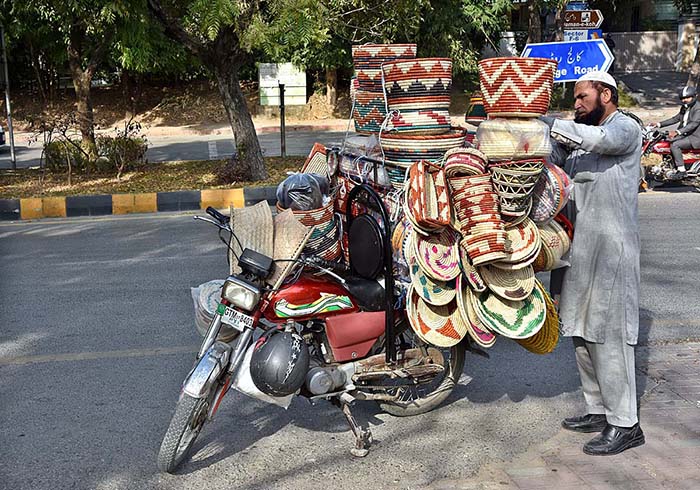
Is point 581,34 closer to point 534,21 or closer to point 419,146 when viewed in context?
point 419,146

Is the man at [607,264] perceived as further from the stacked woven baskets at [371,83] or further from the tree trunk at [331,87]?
the tree trunk at [331,87]

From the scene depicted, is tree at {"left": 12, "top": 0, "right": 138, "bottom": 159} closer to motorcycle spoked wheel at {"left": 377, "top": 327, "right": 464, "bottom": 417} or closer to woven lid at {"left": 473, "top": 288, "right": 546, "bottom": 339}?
motorcycle spoked wheel at {"left": 377, "top": 327, "right": 464, "bottom": 417}

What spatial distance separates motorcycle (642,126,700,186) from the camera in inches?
452

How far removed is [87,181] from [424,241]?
10.1m

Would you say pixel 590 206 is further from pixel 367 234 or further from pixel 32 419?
pixel 32 419

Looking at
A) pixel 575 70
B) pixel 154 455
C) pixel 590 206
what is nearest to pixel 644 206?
pixel 575 70

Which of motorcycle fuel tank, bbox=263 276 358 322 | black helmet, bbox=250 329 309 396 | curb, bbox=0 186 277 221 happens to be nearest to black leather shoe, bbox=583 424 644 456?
motorcycle fuel tank, bbox=263 276 358 322

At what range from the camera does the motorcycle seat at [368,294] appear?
3.92m

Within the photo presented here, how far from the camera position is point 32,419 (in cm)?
433

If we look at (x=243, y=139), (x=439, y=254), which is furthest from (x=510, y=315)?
(x=243, y=139)

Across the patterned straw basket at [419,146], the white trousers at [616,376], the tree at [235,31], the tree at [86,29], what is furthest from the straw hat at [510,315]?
the tree at [86,29]

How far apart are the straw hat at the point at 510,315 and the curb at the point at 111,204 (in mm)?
7399

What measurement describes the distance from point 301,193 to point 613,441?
1.83m

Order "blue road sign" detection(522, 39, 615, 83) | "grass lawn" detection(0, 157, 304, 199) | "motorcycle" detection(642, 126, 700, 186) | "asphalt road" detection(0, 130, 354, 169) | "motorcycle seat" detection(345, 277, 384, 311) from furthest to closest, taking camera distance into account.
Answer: "asphalt road" detection(0, 130, 354, 169)
"grass lawn" detection(0, 157, 304, 199)
"motorcycle" detection(642, 126, 700, 186)
"blue road sign" detection(522, 39, 615, 83)
"motorcycle seat" detection(345, 277, 384, 311)
